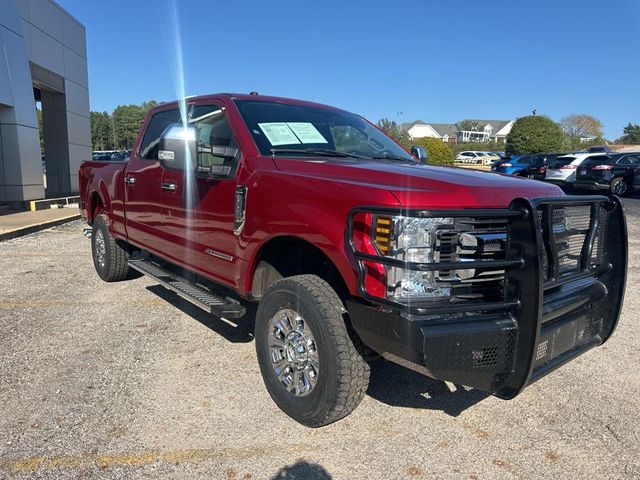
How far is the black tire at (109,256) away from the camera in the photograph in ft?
20.2

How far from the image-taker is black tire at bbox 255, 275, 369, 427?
279 centimetres

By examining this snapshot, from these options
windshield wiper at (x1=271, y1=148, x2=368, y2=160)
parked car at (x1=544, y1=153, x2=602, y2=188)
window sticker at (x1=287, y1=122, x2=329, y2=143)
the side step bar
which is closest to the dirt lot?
the side step bar

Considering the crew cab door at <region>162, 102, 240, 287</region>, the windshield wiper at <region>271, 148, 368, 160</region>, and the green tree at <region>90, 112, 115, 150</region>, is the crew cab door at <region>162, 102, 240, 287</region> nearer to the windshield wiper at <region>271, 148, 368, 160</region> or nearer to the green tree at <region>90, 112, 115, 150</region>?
the windshield wiper at <region>271, 148, 368, 160</region>

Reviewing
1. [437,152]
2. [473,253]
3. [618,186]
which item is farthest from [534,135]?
[473,253]

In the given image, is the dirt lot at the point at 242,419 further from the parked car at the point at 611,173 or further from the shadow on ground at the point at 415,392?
the parked car at the point at 611,173

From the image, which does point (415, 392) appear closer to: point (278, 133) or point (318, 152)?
point (318, 152)

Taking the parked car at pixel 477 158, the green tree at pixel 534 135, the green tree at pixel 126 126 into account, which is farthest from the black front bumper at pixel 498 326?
the green tree at pixel 126 126

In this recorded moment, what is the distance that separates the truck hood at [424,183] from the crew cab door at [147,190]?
182 centimetres

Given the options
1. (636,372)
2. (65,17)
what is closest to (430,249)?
(636,372)

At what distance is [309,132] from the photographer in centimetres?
406

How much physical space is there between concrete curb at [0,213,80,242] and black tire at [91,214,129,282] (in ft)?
13.9

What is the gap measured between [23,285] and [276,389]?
14.8 feet

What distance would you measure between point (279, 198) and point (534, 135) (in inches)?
1863

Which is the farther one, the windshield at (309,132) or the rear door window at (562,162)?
the rear door window at (562,162)
